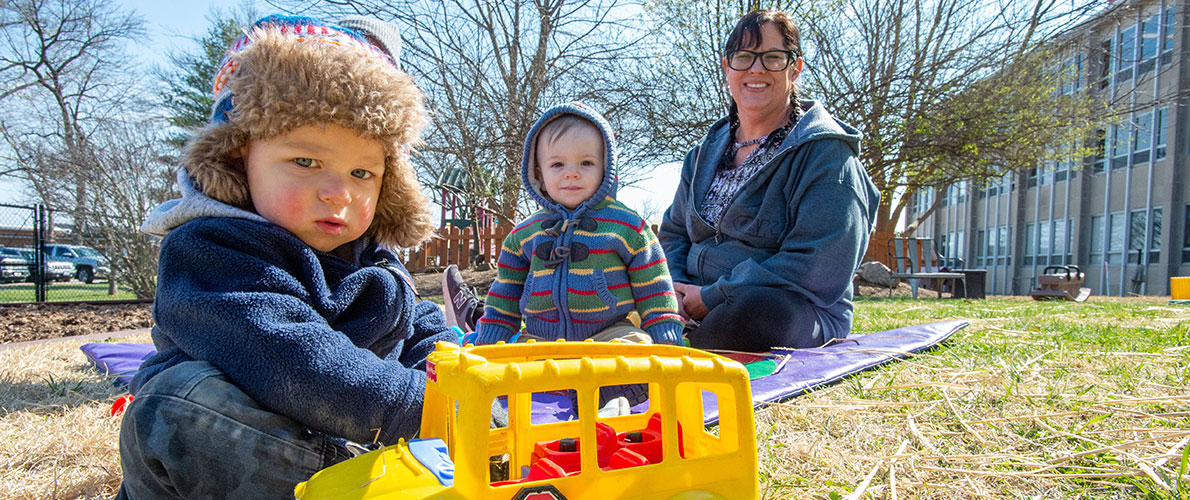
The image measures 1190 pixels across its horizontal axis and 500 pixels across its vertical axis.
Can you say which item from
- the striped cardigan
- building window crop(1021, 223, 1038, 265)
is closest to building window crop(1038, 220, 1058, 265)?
building window crop(1021, 223, 1038, 265)

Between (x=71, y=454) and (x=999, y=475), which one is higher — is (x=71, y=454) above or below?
below

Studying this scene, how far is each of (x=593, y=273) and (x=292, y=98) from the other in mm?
1298

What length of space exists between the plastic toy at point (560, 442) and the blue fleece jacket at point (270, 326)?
155mm

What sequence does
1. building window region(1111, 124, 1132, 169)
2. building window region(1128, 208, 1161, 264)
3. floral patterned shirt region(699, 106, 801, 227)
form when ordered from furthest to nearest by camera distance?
building window region(1111, 124, 1132, 169) → building window region(1128, 208, 1161, 264) → floral patterned shirt region(699, 106, 801, 227)

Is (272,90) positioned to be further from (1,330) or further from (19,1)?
(19,1)

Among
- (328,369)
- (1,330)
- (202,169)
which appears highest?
(202,169)

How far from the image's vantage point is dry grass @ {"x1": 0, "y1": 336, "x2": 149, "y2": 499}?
57.1 inches

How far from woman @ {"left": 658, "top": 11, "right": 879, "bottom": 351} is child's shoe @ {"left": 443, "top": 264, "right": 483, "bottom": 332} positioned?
1357 mm

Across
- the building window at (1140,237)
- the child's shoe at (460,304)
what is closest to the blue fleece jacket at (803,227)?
the child's shoe at (460,304)

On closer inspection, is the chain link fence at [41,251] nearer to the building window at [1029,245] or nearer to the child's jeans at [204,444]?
the child's jeans at [204,444]

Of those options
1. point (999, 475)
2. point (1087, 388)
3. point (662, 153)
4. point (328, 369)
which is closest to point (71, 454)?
point (328, 369)

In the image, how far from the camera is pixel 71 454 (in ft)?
5.46

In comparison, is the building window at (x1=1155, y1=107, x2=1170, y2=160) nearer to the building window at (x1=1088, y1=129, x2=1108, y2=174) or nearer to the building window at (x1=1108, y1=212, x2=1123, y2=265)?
the building window at (x1=1088, y1=129, x2=1108, y2=174)

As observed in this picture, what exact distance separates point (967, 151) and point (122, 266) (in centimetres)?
1488
